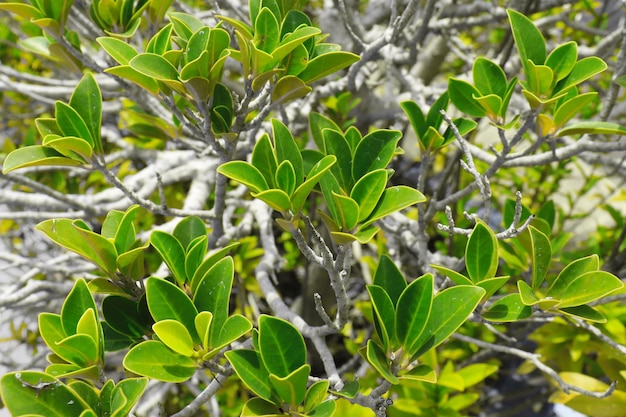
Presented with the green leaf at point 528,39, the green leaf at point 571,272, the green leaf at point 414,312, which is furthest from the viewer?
the green leaf at point 528,39

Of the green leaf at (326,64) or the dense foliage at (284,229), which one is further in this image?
the green leaf at (326,64)

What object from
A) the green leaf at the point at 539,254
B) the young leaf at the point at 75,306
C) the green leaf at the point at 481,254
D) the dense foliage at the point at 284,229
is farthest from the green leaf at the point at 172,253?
the green leaf at the point at 539,254

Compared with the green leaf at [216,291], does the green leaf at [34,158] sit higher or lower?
higher

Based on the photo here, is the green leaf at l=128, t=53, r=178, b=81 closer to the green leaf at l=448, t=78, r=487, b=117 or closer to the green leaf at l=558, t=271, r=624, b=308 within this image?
the green leaf at l=448, t=78, r=487, b=117

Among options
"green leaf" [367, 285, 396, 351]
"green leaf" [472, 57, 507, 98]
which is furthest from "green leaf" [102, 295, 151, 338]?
"green leaf" [472, 57, 507, 98]

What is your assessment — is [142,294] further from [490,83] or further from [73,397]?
[490,83]

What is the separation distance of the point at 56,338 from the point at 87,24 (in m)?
0.91

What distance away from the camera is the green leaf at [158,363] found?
0.61m

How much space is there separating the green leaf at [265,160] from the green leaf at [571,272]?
1.50ft

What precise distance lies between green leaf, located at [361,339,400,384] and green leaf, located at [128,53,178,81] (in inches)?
18.5

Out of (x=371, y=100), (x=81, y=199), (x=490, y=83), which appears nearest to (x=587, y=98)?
(x=490, y=83)

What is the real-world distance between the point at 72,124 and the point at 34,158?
0.27 ft

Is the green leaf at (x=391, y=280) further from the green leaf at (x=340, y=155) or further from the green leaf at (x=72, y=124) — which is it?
the green leaf at (x=72, y=124)

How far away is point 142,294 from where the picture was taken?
813 mm
